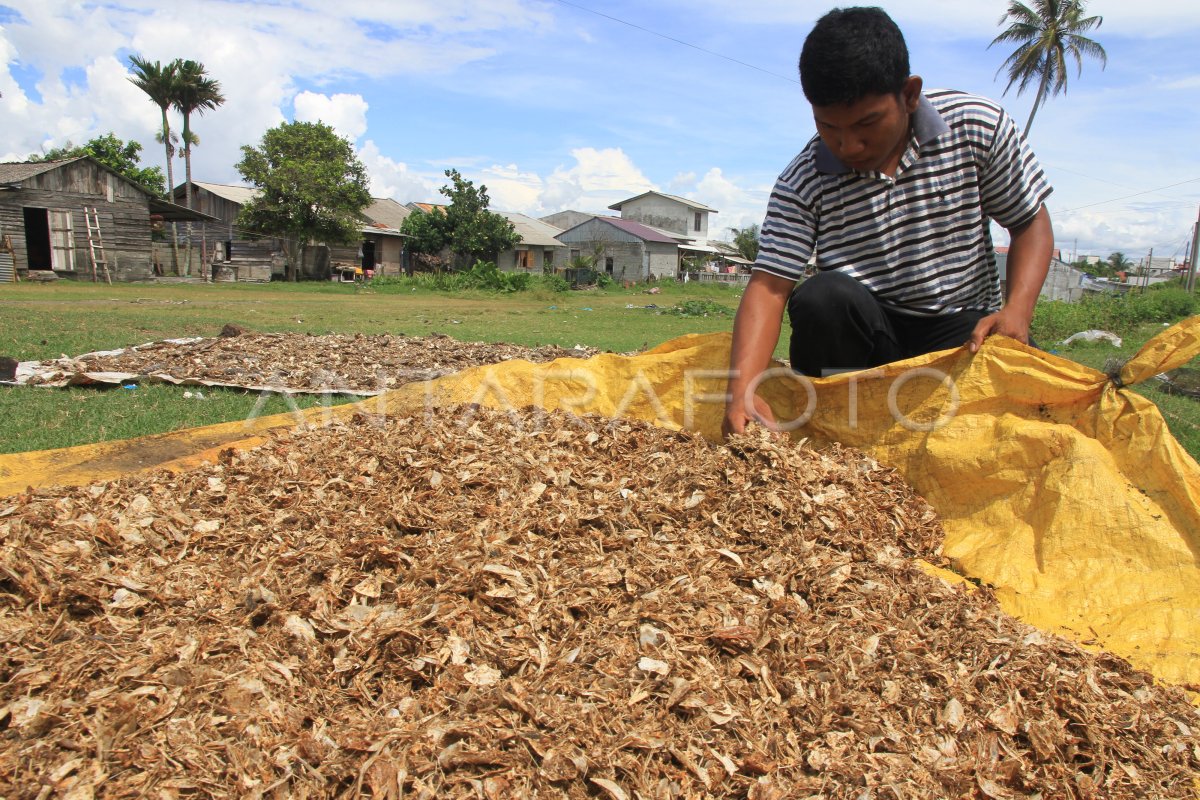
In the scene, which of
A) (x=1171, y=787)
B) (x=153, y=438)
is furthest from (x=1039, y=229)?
(x=153, y=438)

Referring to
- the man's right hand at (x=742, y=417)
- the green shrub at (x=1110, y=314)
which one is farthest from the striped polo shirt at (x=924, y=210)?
the green shrub at (x=1110, y=314)

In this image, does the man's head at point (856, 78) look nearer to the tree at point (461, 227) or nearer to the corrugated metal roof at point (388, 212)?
the tree at point (461, 227)

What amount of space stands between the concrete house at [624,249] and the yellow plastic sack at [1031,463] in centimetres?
3589

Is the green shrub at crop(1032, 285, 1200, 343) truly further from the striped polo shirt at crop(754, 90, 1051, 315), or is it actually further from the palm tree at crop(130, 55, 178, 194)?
the palm tree at crop(130, 55, 178, 194)

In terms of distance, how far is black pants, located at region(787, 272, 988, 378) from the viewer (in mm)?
2332

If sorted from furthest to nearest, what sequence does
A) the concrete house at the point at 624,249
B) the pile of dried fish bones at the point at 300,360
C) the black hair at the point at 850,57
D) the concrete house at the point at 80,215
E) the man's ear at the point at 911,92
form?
the concrete house at the point at 624,249 → the concrete house at the point at 80,215 → the pile of dried fish bones at the point at 300,360 → the man's ear at the point at 911,92 → the black hair at the point at 850,57

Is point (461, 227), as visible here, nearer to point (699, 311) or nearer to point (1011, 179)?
point (699, 311)

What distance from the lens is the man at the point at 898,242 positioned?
2.24m

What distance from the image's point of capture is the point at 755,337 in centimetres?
232

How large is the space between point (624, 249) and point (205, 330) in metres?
32.1

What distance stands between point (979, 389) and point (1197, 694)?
91cm

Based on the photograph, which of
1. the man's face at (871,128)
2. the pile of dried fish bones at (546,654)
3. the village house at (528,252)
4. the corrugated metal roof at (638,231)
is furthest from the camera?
the corrugated metal roof at (638,231)

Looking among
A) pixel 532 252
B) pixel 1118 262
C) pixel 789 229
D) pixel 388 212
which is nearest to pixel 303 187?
pixel 388 212

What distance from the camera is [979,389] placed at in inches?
83.5
